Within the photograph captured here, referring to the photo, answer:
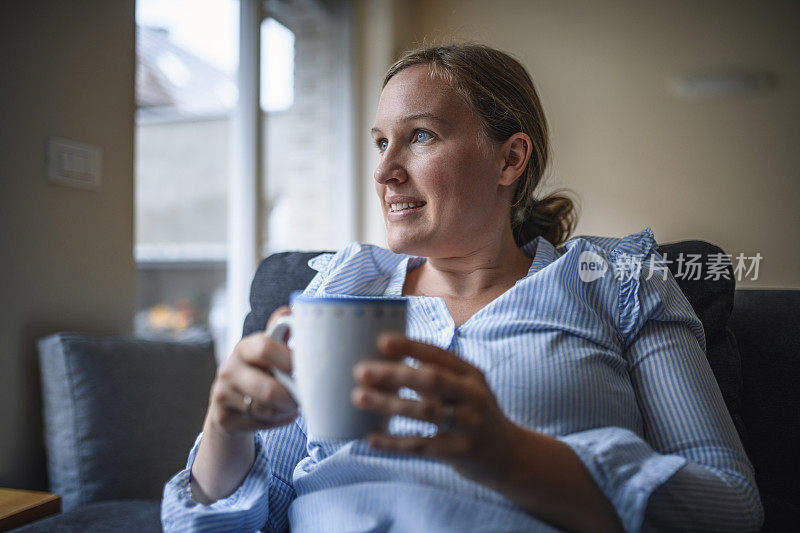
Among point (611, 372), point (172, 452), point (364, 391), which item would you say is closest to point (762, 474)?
point (611, 372)

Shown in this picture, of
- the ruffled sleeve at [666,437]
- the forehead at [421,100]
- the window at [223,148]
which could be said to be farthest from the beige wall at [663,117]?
the ruffled sleeve at [666,437]

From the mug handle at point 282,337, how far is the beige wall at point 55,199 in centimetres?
112

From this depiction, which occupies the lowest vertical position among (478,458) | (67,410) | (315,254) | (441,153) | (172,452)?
(172,452)

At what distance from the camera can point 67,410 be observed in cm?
140

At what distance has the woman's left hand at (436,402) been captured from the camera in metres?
0.53

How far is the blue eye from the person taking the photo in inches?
43.5

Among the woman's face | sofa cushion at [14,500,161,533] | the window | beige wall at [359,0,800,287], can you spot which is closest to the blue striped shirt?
the woman's face

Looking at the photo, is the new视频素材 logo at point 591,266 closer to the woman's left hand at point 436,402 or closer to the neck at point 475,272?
the neck at point 475,272

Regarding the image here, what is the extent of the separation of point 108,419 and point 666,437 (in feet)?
3.81

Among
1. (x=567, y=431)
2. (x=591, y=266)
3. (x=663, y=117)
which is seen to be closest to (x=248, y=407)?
(x=567, y=431)

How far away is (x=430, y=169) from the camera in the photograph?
1086mm

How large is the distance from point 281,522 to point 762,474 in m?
0.87

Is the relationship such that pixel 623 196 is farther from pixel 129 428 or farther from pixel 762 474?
pixel 129 428

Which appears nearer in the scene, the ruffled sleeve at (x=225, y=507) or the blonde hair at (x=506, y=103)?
the ruffled sleeve at (x=225, y=507)
